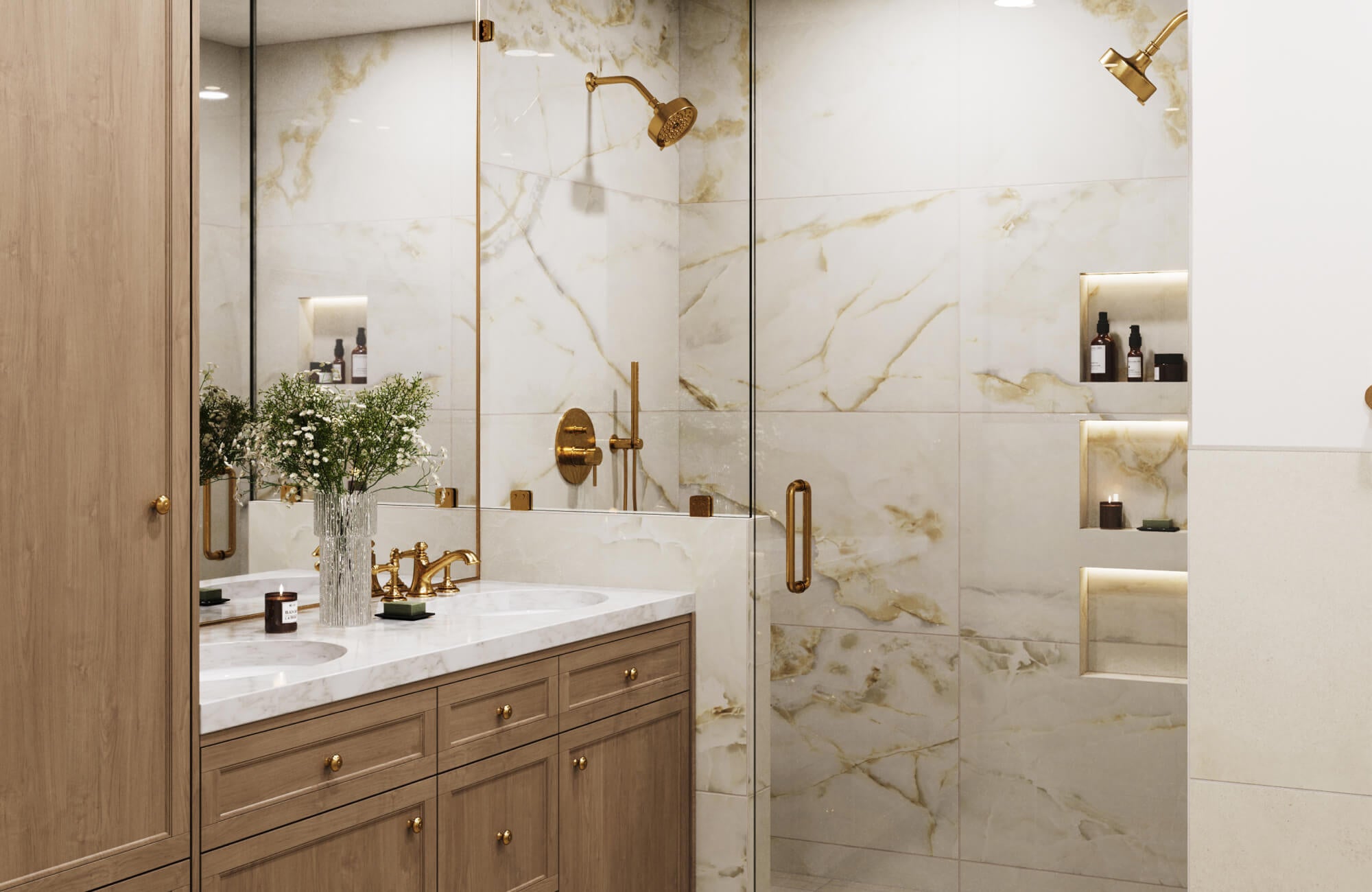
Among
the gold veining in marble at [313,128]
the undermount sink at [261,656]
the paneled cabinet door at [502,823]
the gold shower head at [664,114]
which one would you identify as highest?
the gold shower head at [664,114]

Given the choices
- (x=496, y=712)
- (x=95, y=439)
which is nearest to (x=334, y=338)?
(x=496, y=712)

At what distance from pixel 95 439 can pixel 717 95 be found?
2105 mm

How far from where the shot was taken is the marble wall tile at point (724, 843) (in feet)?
9.55

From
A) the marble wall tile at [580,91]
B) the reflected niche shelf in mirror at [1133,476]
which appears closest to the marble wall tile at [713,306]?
the marble wall tile at [580,91]

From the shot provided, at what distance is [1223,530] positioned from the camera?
177 centimetres

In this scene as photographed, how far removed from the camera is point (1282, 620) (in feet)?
5.71

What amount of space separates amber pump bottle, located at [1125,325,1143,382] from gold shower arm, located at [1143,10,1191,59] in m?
0.67

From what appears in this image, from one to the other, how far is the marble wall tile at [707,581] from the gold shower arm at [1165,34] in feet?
4.89

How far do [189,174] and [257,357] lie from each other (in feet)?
2.79

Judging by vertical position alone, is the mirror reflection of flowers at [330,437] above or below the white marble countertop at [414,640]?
above

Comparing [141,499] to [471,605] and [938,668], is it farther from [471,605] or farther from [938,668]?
[938,668]

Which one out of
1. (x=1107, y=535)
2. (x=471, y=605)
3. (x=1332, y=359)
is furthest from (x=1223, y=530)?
(x=471, y=605)

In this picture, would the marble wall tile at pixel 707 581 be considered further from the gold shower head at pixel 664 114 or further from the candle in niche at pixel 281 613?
the gold shower head at pixel 664 114

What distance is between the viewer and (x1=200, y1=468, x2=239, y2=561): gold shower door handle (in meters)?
2.33
